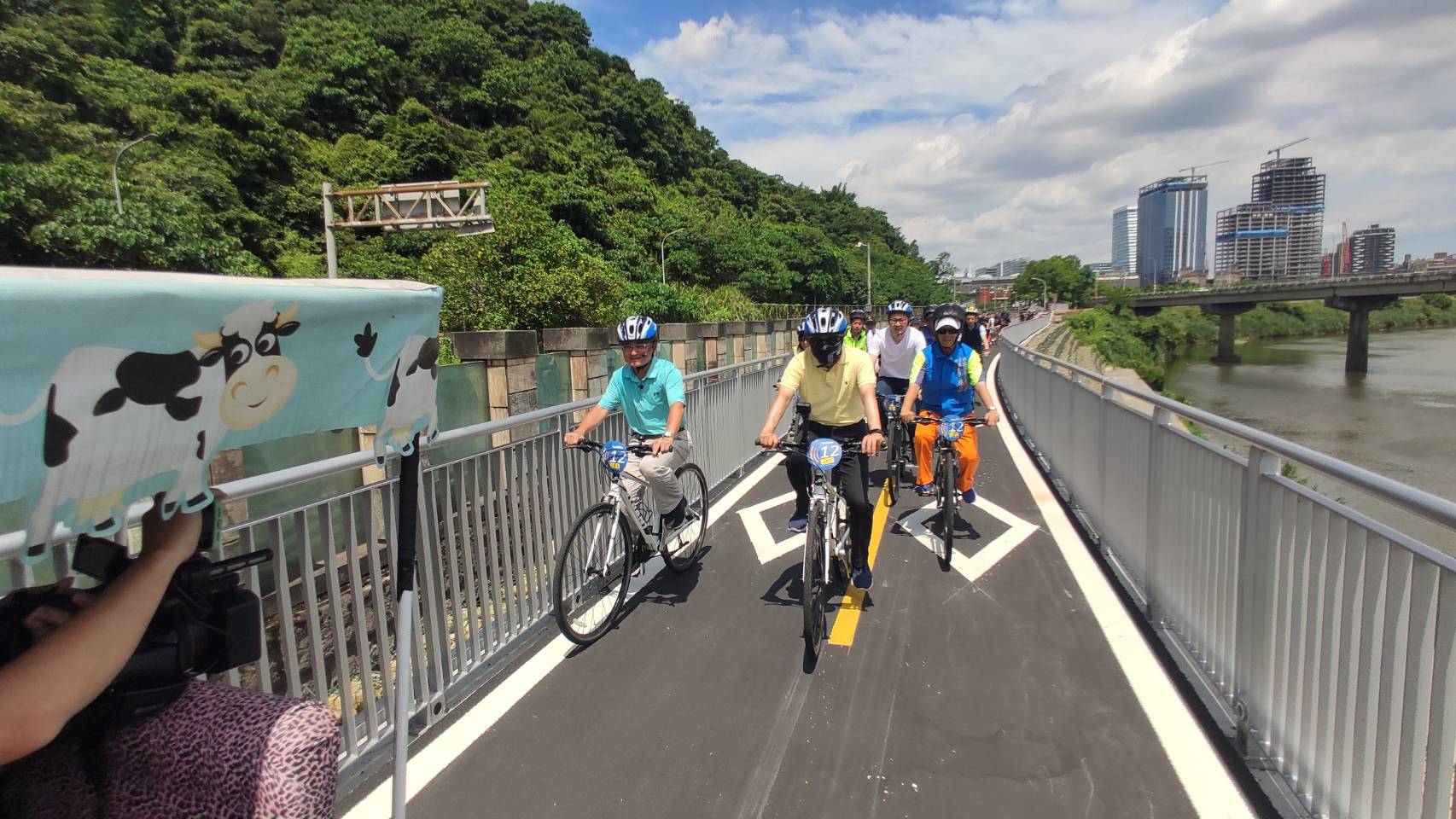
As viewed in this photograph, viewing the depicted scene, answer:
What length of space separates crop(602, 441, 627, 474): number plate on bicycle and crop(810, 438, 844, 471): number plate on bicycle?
3.89ft

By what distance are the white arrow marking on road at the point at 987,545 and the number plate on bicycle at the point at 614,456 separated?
2746mm

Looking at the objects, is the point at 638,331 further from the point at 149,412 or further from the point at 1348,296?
the point at 1348,296

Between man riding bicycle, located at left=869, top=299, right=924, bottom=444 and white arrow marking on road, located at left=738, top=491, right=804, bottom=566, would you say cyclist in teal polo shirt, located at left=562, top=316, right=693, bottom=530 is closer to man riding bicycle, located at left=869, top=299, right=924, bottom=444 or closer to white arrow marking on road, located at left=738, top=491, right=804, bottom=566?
white arrow marking on road, located at left=738, top=491, right=804, bottom=566

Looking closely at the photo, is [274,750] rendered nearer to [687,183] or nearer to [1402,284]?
[687,183]

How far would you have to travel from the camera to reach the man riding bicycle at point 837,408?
486 centimetres

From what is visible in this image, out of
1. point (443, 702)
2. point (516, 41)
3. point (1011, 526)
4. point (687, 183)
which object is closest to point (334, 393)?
point (443, 702)

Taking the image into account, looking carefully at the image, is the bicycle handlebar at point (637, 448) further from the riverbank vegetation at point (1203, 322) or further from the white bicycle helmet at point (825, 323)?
the riverbank vegetation at point (1203, 322)

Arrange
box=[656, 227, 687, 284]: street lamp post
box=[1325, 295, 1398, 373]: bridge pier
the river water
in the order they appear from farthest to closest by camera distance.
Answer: box=[1325, 295, 1398, 373]: bridge pier < box=[656, 227, 687, 284]: street lamp post < the river water

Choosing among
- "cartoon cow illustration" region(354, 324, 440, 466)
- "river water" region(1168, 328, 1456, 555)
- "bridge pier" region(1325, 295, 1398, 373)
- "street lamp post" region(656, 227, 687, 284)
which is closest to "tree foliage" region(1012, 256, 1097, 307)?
"river water" region(1168, 328, 1456, 555)

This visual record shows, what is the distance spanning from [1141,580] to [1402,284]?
7149 centimetres

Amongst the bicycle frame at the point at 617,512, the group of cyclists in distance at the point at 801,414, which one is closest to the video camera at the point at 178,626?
the bicycle frame at the point at 617,512

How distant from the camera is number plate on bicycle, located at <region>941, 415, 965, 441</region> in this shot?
6.21m

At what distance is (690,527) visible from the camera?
582cm

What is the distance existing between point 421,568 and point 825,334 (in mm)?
A: 2815
